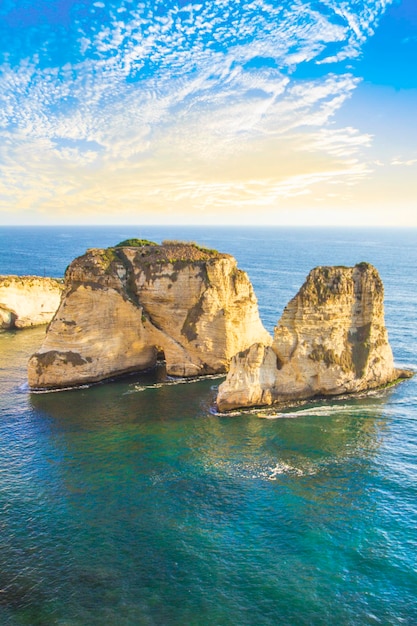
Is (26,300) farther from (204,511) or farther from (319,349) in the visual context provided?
(204,511)

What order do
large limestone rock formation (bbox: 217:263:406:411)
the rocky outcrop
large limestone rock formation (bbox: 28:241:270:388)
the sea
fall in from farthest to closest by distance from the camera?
the rocky outcrop → large limestone rock formation (bbox: 28:241:270:388) → large limestone rock formation (bbox: 217:263:406:411) → the sea

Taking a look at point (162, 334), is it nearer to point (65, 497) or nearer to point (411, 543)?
point (65, 497)

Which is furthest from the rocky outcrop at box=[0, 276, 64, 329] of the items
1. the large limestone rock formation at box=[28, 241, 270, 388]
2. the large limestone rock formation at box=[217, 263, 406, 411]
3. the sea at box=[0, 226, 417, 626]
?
the large limestone rock formation at box=[217, 263, 406, 411]

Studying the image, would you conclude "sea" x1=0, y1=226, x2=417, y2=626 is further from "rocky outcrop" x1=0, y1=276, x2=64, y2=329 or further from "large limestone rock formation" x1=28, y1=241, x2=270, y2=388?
"rocky outcrop" x1=0, y1=276, x2=64, y2=329

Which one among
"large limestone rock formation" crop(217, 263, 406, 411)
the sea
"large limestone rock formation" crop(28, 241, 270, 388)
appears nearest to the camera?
the sea

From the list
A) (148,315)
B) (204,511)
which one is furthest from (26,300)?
(204,511)

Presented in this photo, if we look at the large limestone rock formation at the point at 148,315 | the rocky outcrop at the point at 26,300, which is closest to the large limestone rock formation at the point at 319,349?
the large limestone rock formation at the point at 148,315

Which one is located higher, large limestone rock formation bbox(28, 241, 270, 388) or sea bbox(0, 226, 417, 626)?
large limestone rock formation bbox(28, 241, 270, 388)
